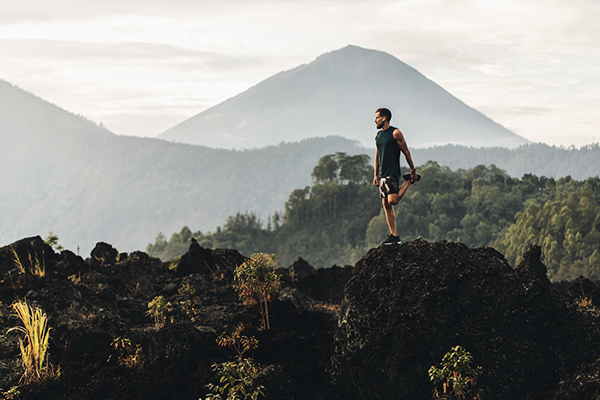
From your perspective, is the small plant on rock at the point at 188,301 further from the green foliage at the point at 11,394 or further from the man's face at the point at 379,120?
the man's face at the point at 379,120

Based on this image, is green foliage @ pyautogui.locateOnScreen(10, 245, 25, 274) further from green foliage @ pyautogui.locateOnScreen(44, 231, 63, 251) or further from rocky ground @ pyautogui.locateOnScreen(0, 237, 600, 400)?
rocky ground @ pyautogui.locateOnScreen(0, 237, 600, 400)

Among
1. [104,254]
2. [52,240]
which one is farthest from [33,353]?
[104,254]

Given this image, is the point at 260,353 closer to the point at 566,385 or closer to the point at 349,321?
the point at 349,321

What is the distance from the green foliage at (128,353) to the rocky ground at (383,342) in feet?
0.20

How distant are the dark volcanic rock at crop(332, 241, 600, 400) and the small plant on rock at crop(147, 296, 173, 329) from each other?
345 cm

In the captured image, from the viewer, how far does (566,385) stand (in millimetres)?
5848

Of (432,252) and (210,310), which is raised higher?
(432,252)

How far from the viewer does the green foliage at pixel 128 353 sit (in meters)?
7.39

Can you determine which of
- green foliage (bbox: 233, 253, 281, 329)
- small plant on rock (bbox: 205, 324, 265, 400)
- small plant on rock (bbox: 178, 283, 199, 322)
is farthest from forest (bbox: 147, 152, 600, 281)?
small plant on rock (bbox: 205, 324, 265, 400)

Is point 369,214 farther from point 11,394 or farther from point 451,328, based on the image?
point 11,394

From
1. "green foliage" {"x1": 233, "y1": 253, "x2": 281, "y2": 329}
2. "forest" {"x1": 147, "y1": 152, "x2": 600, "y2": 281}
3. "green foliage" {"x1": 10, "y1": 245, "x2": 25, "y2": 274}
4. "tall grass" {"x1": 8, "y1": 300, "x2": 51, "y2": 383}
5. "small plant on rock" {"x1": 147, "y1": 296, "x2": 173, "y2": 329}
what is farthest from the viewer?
"forest" {"x1": 147, "y1": 152, "x2": 600, "y2": 281}

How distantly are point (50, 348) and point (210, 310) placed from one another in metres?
2.84

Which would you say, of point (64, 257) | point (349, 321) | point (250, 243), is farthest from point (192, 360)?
point (250, 243)

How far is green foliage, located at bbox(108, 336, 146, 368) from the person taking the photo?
24.3 ft
